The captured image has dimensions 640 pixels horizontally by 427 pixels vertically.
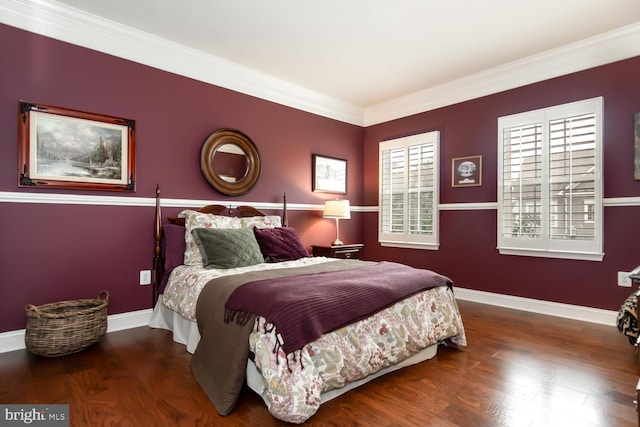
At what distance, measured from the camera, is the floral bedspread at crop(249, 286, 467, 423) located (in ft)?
5.47

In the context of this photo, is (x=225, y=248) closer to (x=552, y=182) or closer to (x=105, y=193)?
(x=105, y=193)

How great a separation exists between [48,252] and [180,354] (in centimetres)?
140

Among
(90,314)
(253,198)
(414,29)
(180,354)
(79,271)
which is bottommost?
(180,354)

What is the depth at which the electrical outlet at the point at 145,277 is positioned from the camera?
328 centimetres

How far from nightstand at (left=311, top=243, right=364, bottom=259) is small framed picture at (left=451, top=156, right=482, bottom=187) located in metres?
1.57

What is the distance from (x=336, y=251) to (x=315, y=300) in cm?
260

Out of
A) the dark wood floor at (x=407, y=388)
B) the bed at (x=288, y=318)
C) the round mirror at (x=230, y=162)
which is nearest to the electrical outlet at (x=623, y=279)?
the dark wood floor at (x=407, y=388)

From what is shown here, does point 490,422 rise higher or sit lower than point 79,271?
lower

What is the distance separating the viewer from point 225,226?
3.36 metres

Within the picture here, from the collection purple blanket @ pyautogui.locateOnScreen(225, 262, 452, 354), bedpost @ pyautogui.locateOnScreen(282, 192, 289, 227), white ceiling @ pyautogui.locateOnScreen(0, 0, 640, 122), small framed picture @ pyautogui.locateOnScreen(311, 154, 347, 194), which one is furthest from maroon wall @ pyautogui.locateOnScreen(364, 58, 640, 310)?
purple blanket @ pyautogui.locateOnScreen(225, 262, 452, 354)

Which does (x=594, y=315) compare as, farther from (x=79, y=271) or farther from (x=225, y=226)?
(x=79, y=271)

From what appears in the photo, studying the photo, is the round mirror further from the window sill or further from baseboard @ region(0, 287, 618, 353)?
the window sill

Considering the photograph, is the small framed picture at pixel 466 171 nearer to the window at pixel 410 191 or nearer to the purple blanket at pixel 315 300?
the window at pixel 410 191

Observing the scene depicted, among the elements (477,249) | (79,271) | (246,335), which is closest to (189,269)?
(79,271)
